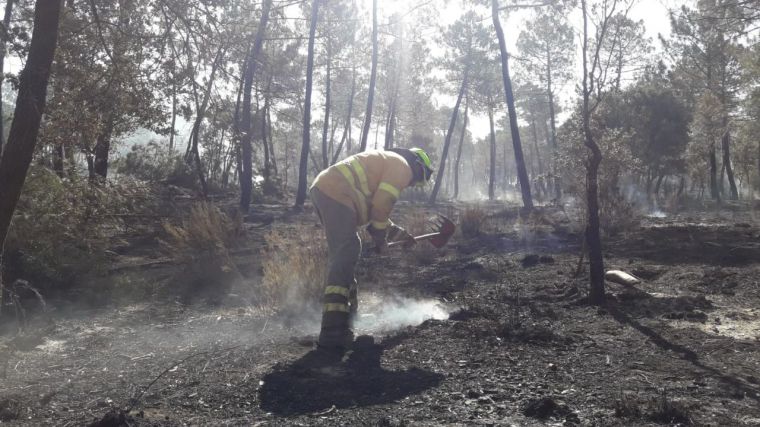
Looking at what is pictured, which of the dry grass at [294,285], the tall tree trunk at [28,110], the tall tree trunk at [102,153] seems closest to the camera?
the tall tree trunk at [28,110]

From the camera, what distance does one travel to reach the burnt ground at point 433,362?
311 centimetres

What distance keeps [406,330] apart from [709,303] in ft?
9.80

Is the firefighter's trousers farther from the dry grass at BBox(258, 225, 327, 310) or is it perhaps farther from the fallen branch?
the dry grass at BBox(258, 225, 327, 310)

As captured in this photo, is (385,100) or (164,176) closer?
(164,176)

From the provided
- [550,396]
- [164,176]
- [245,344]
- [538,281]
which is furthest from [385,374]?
[164,176]

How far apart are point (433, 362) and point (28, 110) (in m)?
3.52

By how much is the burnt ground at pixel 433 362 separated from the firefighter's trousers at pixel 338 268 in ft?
0.65

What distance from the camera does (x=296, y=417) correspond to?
313 cm

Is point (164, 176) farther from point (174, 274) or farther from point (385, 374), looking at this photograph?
point (385, 374)

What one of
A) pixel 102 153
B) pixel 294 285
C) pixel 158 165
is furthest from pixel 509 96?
pixel 294 285

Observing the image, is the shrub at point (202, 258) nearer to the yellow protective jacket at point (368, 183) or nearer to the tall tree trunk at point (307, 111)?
the yellow protective jacket at point (368, 183)

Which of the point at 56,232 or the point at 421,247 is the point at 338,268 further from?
the point at 421,247

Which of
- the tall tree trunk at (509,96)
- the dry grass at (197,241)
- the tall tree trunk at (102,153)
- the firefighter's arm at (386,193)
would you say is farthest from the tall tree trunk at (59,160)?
the tall tree trunk at (509,96)

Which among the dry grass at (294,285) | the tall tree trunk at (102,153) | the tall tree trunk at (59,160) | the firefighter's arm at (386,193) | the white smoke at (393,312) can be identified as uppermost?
the tall tree trunk at (102,153)
